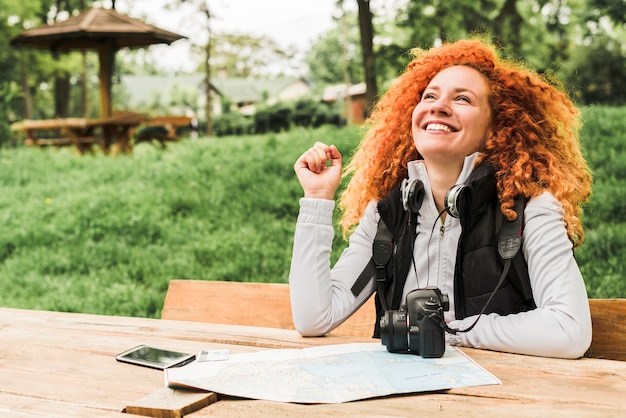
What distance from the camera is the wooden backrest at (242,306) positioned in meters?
2.85

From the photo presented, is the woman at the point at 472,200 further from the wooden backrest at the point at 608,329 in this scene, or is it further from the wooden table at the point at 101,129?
the wooden table at the point at 101,129

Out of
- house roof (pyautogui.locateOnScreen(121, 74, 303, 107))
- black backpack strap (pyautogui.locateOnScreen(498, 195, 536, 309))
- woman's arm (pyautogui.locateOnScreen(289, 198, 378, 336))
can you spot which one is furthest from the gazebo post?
house roof (pyautogui.locateOnScreen(121, 74, 303, 107))

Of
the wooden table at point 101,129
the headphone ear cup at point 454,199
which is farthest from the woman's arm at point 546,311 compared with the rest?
the wooden table at point 101,129

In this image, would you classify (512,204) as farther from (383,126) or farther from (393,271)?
(383,126)

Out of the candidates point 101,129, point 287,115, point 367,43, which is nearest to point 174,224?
point 101,129

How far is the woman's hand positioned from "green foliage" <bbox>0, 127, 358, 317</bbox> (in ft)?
10.6

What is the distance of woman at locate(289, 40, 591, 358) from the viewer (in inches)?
84.1

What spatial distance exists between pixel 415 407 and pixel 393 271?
994mm

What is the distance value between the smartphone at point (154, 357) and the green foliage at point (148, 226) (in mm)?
3413

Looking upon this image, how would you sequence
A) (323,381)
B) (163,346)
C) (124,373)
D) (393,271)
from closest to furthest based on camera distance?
(323,381)
(124,373)
(163,346)
(393,271)

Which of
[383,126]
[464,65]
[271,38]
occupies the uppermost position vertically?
[271,38]

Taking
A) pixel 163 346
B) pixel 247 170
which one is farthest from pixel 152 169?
pixel 163 346

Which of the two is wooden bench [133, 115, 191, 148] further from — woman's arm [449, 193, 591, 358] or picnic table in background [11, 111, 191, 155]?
woman's arm [449, 193, 591, 358]

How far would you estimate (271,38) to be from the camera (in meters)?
59.8
